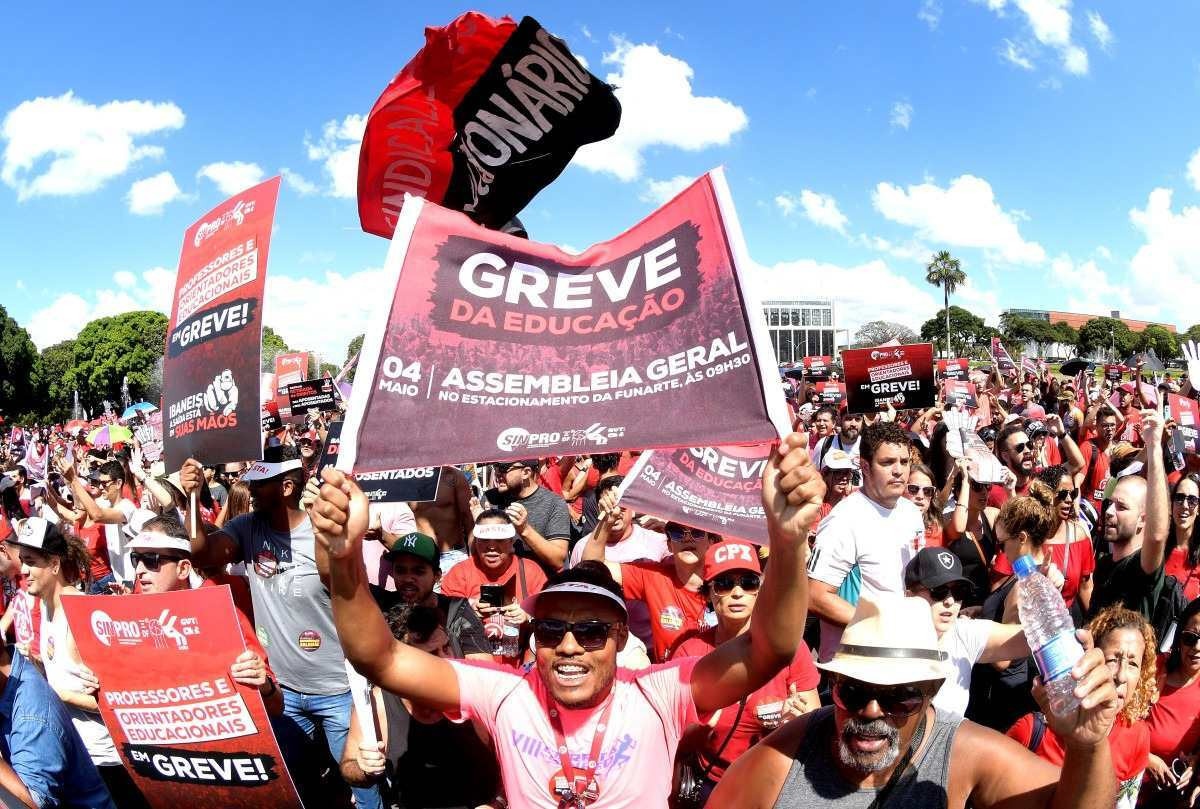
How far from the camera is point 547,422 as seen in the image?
2.69m

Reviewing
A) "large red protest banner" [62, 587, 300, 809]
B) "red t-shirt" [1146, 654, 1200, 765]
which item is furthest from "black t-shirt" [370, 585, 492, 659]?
"red t-shirt" [1146, 654, 1200, 765]

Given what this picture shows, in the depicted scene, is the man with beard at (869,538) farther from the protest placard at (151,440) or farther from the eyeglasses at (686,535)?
the protest placard at (151,440)

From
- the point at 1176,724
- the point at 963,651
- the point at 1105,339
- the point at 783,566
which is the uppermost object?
the point at 1105,339

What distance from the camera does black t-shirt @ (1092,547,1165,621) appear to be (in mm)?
4855

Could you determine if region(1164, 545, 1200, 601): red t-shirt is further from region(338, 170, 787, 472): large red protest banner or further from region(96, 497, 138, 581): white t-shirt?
region(96, 497, 138, 581): white t-shirt

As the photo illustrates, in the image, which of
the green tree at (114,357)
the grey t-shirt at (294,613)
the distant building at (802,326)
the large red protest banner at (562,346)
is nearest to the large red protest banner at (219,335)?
the grey t-shirt at (294,613)

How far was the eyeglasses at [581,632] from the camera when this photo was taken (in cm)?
270

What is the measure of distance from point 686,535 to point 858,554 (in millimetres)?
1031

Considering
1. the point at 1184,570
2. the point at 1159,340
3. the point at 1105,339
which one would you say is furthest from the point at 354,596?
the point at 1159,340

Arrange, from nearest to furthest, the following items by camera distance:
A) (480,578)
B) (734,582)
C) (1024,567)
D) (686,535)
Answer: (1024,567) < (734,582) < (686,535) < (480,578)

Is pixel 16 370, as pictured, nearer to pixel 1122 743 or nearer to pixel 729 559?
pixel 729 559

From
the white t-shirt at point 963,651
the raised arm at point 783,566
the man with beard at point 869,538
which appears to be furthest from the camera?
the man with beard at point 869,538

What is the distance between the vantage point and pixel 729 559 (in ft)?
13.2

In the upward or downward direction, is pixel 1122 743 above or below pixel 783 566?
below
